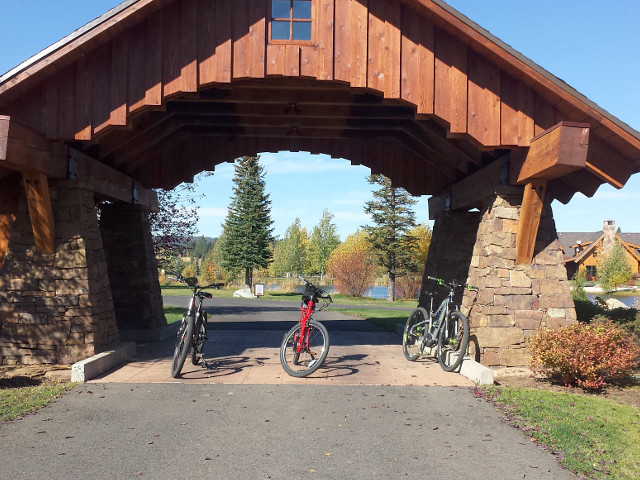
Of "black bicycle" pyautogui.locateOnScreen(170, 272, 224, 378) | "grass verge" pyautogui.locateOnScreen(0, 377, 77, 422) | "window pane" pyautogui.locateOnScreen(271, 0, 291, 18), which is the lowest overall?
"grass verge" pyautogui.locateOnScreen(0, 377, 77, 422)

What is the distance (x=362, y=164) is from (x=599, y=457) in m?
9.35

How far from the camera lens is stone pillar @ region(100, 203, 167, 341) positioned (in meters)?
12.5

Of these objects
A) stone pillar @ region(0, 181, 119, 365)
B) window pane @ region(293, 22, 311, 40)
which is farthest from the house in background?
stone pillar @ region(0, 181, 119, 365)

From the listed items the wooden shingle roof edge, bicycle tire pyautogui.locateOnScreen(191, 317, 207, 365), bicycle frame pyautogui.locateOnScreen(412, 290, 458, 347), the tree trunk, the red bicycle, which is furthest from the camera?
the tree trunk

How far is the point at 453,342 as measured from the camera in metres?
8.73

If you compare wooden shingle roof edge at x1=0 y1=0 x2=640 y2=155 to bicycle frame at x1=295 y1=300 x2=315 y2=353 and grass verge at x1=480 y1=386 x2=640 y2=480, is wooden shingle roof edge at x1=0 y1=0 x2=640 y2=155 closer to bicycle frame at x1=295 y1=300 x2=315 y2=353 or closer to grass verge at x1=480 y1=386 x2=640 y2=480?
grass verge at x1=480 y1=386 x2=640 y2=480

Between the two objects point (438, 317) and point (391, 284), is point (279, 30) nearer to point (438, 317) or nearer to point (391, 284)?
point (438, 317)

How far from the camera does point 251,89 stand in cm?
1018

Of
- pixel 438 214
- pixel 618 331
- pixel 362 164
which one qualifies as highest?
pixel 362 164

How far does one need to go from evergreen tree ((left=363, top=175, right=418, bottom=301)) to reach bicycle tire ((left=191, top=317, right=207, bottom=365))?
3357cm

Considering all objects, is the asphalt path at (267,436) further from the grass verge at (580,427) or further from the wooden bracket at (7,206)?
the wooden bracket at (7,206)

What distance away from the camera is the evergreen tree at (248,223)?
45906mm

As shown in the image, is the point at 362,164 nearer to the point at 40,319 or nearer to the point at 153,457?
the point at 40,319

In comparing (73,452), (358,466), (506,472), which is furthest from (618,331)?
(73,452)
